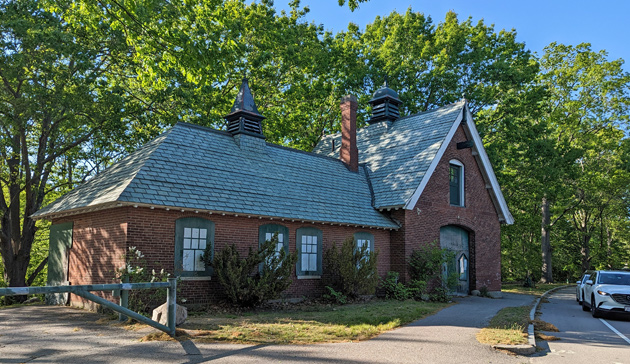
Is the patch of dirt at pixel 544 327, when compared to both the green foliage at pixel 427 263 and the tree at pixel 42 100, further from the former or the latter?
the tree at pixel 42 100

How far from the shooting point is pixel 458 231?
22047 mm

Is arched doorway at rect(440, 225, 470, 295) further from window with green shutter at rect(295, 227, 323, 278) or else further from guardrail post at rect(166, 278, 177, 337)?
guardrail post at rect(166, 278, 177, 337)

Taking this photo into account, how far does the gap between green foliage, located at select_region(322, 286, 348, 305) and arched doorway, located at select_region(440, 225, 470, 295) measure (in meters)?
5.94

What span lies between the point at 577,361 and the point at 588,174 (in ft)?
112

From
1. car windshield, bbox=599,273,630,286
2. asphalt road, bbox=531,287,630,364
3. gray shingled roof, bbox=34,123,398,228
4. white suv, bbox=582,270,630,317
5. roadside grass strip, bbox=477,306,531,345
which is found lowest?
asphalt road, bbox=531,287,630,364

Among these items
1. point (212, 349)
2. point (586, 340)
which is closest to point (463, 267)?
point (586, 340)

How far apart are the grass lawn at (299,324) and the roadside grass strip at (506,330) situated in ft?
6.34

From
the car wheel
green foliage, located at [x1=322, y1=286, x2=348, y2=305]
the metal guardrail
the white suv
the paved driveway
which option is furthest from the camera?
green foliage, located at [x1=322, y1=286, x2=348, y2=305]

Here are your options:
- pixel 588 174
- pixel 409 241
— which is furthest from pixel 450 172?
pixel 588 174

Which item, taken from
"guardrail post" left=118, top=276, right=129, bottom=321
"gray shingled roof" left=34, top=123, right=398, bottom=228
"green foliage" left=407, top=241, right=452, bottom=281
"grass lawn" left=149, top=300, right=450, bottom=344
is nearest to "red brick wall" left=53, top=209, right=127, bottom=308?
"gray shingled roof" left=34, top=123, right=398, bottom=228

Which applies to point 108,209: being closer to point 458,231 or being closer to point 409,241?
point 409,241

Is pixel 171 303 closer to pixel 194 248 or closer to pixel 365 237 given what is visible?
pixel 194 248

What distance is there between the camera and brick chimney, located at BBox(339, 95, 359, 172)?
22.0m

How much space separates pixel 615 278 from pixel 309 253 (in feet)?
33.2
